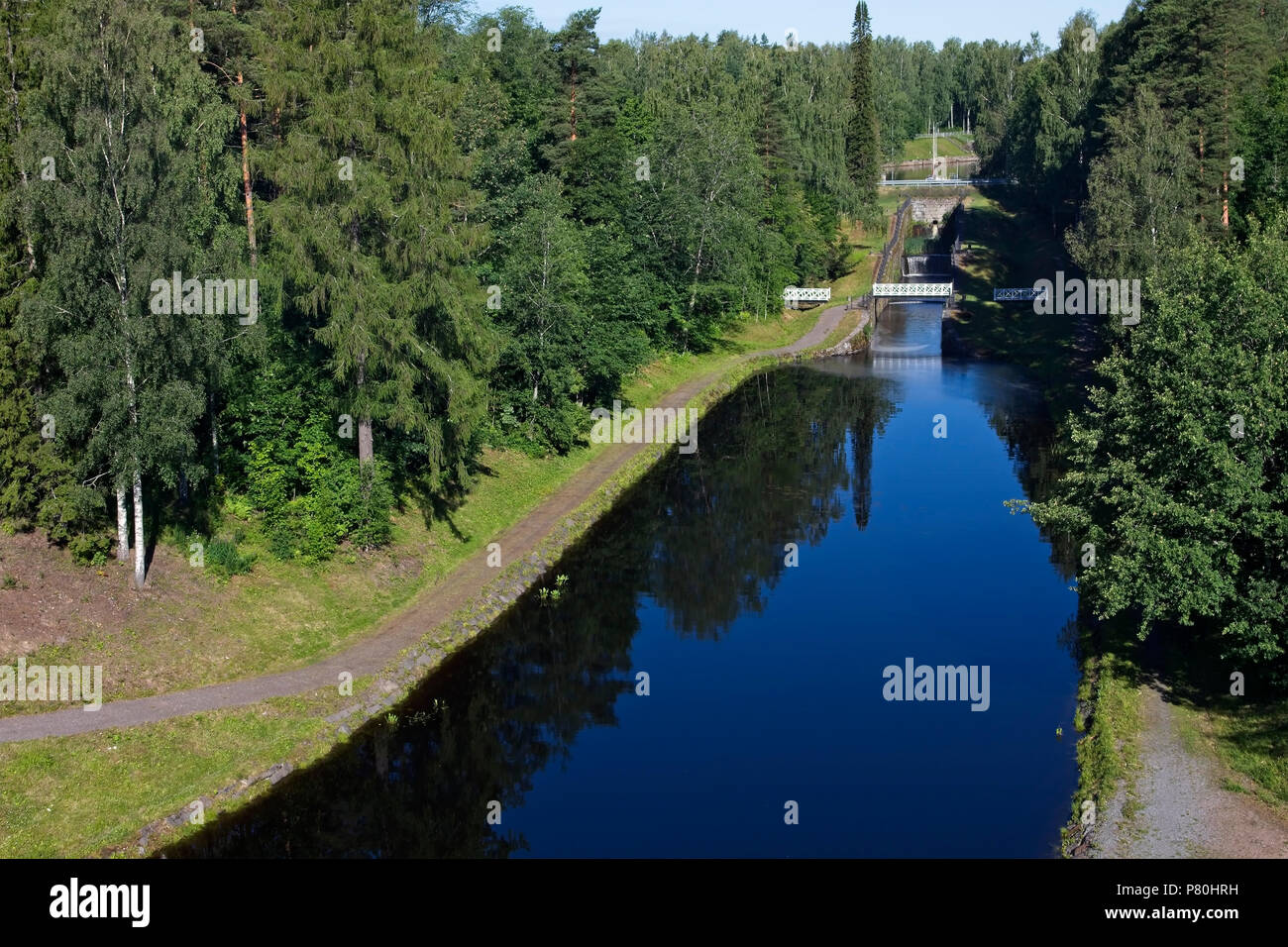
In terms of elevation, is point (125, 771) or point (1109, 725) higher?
point (125, 771)

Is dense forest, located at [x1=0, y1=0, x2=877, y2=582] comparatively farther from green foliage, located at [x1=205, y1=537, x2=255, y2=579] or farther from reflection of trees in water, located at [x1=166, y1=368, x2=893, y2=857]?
reflection of trees in water, located at [x1=166, y1=368, x2=893, y2=857]

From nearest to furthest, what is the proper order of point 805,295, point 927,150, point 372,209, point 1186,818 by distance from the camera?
point 1186,818 → point 372,209 → point 805,295 → point 927,150

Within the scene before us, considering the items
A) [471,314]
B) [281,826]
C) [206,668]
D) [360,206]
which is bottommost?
[281,826]

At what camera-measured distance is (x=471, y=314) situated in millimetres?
39438

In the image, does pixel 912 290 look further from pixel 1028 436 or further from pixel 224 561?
pixel 224 561

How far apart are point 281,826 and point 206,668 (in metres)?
6.05

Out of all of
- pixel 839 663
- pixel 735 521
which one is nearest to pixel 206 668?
pixel 839 663

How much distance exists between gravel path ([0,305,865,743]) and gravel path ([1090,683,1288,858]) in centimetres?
1843

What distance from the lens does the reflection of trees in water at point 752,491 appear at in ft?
130

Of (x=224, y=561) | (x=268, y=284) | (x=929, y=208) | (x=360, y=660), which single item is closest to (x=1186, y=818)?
(x=360, y=660)

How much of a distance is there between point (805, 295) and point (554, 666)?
6493cm

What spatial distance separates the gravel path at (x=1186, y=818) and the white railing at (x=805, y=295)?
2691 inches

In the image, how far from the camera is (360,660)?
102 ft

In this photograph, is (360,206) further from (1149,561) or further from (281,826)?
(1149,561)
